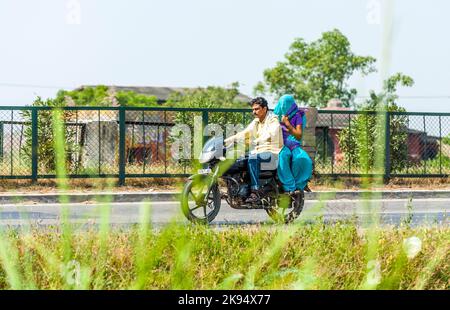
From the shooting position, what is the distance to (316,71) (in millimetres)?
54375

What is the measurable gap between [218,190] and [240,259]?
13.6 feet

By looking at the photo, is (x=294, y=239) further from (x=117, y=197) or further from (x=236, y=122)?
(x=236, y=122)

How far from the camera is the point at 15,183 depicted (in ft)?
49.4

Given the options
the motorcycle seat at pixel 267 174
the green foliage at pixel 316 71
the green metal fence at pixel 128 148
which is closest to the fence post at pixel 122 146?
the green metal fence at pixel 128 148

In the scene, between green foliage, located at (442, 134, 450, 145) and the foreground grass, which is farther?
green foliage, located at (442, 134, 450, 145)

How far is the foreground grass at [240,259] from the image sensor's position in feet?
13.5

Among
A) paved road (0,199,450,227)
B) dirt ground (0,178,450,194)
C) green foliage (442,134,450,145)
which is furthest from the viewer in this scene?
green foliage (442,134,450,145)

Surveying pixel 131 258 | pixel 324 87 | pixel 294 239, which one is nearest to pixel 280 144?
pixel 294 239

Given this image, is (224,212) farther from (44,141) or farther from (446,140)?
(446,140)

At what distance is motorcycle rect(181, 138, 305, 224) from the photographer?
356 inches

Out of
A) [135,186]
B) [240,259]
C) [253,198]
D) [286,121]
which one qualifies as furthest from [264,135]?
[135,186]

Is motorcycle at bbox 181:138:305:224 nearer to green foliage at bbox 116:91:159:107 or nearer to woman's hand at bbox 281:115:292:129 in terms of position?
woman's hand at bbox 281:115:292:129

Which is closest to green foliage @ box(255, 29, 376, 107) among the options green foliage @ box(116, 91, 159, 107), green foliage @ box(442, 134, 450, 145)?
green foliage @ box(116, 91, 159, 107)
